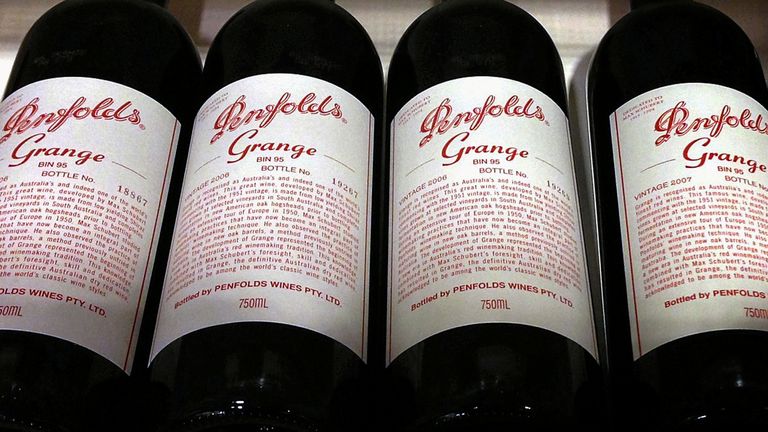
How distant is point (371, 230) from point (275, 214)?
0.28 feet

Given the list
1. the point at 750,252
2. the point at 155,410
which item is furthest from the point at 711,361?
the point at 155,410

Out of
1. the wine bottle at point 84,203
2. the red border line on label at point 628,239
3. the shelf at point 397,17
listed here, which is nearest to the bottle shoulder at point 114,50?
the wine bottle at point 84,203

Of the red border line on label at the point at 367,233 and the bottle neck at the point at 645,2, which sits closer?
the red border line on label at the point at 367,233

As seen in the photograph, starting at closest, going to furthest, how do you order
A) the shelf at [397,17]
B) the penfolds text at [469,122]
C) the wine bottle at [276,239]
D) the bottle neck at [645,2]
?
the wine bottle at [276,239]
the penfolds text at [469,122]
the bottle neck at [645,2]
the shelf at [397,17]

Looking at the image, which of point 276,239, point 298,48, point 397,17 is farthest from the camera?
point 397,17

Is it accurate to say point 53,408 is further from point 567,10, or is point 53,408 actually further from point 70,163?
point 567,10

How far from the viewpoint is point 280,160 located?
602 mm

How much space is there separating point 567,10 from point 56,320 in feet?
1.94

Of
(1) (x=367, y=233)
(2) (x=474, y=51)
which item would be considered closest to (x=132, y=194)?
(1) (x=367, y=233)

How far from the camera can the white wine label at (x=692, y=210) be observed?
55 centimetres

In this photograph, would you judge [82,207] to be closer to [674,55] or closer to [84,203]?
[84,203]

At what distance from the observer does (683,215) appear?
0.58 meters

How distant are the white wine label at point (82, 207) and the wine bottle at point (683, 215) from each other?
33 cm

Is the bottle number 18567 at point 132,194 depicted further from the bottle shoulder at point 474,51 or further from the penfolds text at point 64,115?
the bottle shoulder at point 474,51
